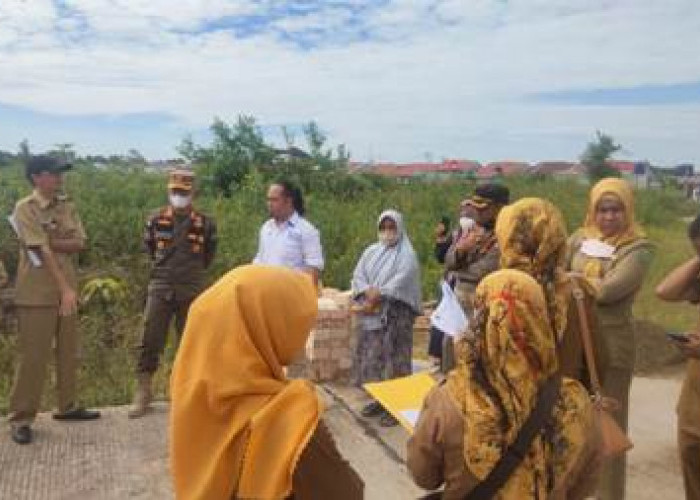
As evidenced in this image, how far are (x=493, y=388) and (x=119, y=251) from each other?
10154 millimetres

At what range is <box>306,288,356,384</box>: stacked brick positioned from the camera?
6234mm

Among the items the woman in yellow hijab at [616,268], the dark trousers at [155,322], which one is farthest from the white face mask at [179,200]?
the woman in yellow hijab at [616,268]

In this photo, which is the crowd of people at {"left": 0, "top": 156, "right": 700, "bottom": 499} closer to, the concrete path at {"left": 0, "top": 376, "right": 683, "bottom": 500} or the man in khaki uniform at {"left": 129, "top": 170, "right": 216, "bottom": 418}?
the man in khaki uniform at {"left": 129, "top": 170, "right": 216, "bottom": 418}

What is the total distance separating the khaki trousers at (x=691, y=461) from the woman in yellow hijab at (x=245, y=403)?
200 cm

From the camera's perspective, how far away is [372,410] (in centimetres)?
560

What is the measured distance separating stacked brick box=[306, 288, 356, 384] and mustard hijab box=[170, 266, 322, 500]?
430cm

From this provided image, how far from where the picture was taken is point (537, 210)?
2.97 m

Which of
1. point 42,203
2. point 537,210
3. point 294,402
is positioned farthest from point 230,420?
point 42,203

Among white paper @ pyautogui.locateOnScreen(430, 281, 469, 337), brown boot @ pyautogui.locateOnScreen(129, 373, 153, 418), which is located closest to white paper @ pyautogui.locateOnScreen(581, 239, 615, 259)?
white paper @ pyautogui.locateOnScreen(430, 281, 469, 337)

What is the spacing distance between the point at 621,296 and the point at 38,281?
11.1ft

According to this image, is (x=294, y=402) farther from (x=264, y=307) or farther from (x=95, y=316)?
(x=95, y=316)

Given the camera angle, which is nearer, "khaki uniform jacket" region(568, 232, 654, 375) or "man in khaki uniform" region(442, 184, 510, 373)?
"khaki uniform jacket" region(568, 232, 654, 375)

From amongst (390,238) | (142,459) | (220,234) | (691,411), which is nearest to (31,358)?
(142,459)

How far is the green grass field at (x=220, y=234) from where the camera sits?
734 centimetres
